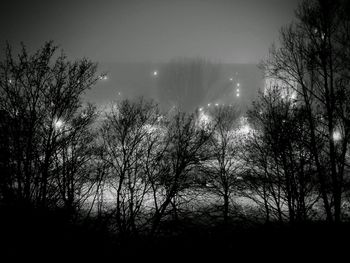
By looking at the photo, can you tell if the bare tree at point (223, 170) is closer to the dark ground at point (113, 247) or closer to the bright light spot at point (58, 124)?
the dark ground at point (113, 247)

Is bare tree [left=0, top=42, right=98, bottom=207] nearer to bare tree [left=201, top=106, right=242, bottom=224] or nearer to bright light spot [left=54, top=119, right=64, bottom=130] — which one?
bright light spot [left=54, top=119, right=64, bottom=130]

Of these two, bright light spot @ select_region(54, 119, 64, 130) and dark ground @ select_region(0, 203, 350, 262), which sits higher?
bright light spot @ select_region(54, 119, 64, 130)

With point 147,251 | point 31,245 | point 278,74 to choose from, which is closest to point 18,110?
point 31,245

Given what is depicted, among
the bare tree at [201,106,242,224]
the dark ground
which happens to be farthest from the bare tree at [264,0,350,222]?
the bare tree at [201,106,242,224]

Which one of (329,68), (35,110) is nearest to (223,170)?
(329,68)

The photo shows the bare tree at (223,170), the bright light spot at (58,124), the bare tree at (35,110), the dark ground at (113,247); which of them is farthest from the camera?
the bare tree at (223,170)

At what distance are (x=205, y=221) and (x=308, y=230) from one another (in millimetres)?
8121

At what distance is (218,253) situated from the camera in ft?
26.2

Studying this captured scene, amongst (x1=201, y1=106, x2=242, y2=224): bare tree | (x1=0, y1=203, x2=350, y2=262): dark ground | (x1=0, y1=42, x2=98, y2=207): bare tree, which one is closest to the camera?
(x1=0, y1=203, x2=350, y2=262): dark ground

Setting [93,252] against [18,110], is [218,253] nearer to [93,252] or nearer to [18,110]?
[93,252]

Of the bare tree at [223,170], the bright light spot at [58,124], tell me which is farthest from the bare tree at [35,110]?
the bare tree at [223,170]

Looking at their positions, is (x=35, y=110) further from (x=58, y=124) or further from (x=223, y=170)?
(x=223, y=170)

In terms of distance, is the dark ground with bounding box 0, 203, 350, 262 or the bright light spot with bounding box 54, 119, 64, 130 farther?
the bright light spot with bounding box 54, 119, 64, 130

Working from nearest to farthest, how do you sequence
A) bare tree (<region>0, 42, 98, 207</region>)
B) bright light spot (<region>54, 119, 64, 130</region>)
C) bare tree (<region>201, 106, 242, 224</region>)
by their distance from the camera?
1. bare tree (<region>0, 42, 98, 207</region>)
2. bright light spot (<region>54, 119, 64, 130</region>)
3. bare tree (<region>201, 106, 242, 224</region>)
